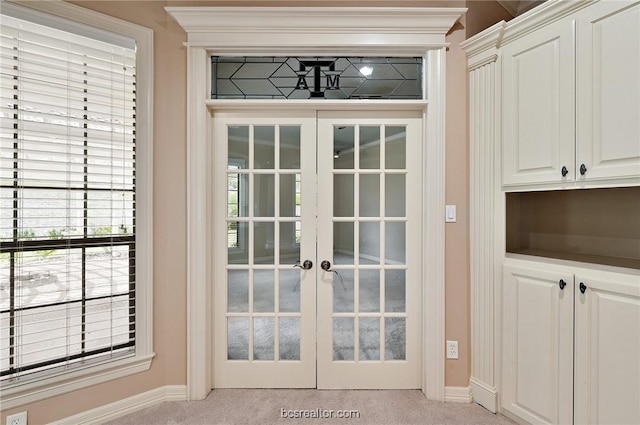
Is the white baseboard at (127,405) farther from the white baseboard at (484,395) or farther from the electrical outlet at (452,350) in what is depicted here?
the white baseboard at (484,395)

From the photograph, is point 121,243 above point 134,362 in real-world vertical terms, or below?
above

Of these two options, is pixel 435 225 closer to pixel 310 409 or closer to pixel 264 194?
pixel 264 194

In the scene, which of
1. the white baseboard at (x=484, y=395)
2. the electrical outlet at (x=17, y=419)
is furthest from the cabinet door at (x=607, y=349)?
the electrical outlet at (x=17, y=419)

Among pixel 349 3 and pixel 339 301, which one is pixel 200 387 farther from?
pixel 349 3

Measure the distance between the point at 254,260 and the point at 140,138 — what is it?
44.5 inches

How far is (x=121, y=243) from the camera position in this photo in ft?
6.15

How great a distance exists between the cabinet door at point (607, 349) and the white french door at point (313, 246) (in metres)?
0.88

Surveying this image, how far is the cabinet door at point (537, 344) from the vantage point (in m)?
1.53

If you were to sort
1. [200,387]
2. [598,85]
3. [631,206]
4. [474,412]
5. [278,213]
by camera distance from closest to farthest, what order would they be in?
[598,85] → [631,206] → [474,412] → [200,387] → [278,213]

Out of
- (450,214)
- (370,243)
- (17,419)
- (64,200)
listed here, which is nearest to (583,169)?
(450,214)

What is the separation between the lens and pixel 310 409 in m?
1.85

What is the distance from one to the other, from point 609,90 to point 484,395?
1875 mm

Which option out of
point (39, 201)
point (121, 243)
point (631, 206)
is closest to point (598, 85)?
point (631, 206)

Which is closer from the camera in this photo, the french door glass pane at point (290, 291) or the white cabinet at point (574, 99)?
the white cabinet at point (574, 99)
